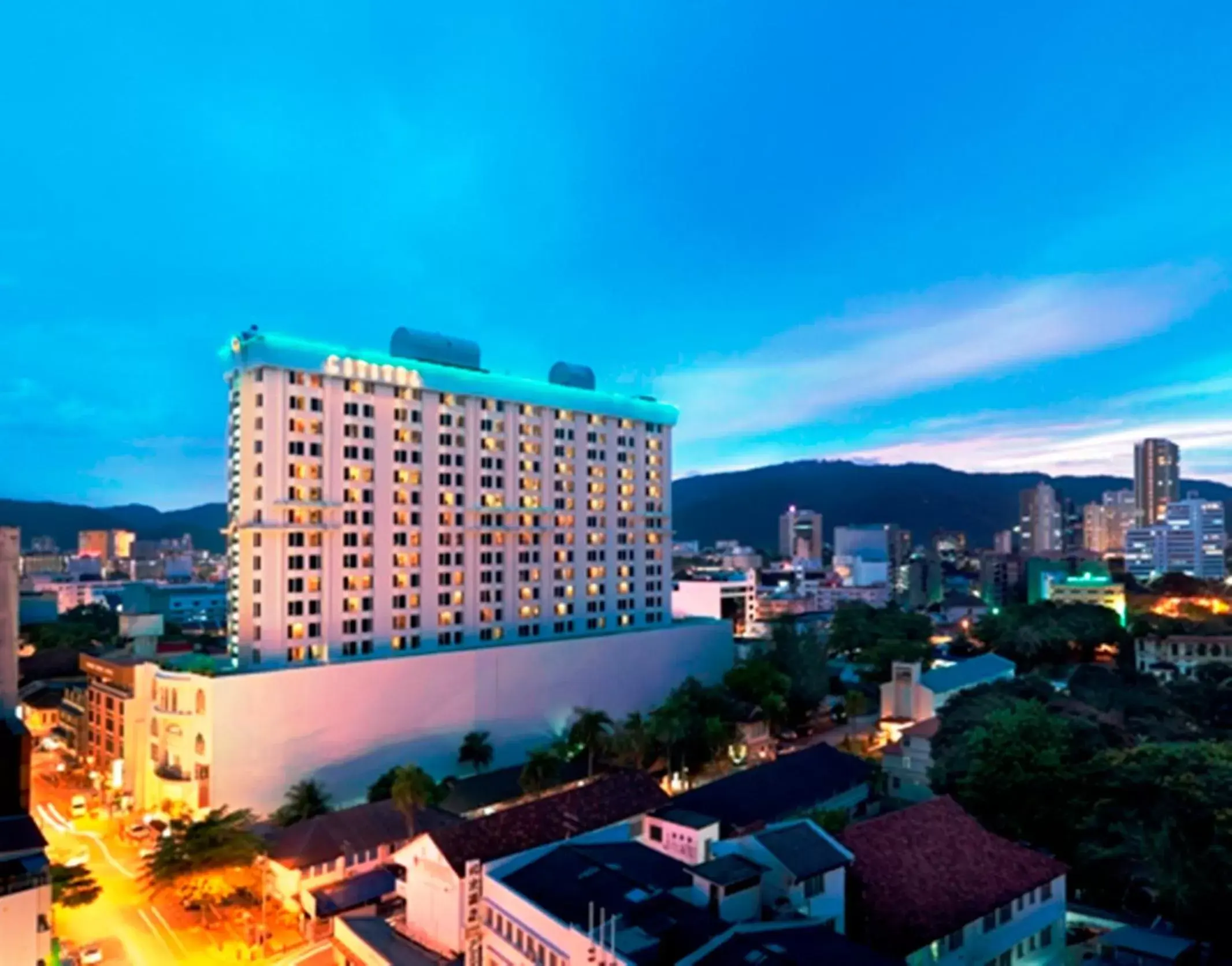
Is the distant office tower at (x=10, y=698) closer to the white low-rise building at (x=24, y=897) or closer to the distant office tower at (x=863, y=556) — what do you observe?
the white low-rise building at (x=24, y=897)

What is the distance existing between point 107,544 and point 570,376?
171261mm

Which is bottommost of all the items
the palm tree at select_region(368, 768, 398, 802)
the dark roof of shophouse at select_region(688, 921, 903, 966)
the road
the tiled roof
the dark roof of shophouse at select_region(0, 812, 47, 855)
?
the road

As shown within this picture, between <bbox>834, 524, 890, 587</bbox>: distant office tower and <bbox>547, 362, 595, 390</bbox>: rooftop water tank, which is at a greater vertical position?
<bbox>547, 362, 595, 390</bbox>: rooftop water tank

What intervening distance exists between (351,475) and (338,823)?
19.5m

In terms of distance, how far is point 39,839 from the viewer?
18.2 metres

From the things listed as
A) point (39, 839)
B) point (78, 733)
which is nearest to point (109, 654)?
point (78, 733)

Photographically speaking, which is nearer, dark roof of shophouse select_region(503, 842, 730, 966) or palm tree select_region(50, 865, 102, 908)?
dark roof of shophouse select_region(503, 842, 730, 966)

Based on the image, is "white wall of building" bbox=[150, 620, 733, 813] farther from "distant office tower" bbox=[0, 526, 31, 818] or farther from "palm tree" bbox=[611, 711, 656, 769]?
"distant office tower" bbox=[0, 526, 31, 818]

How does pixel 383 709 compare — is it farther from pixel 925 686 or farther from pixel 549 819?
pixel 925 686

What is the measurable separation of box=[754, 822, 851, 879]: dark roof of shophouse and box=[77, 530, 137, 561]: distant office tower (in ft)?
646

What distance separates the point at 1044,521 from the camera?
18338 centimetres

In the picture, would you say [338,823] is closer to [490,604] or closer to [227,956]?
[227,956]

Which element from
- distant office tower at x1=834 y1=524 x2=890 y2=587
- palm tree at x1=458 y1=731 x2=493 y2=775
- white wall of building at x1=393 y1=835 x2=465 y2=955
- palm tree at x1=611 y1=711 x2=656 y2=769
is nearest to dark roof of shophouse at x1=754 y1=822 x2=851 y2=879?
white wall of building at x1=393 y1=835 x2=465 y2=955

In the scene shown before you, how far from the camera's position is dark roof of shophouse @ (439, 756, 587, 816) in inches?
1427
